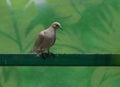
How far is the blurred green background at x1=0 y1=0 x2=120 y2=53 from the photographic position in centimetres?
353

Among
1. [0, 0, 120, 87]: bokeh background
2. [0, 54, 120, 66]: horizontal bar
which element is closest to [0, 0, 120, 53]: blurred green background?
[0, 0, 120, 87]: bokeh background

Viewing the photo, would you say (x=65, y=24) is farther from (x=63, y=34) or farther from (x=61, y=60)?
(x=61, y=60)

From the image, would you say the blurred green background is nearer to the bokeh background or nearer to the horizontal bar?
the bokeh background

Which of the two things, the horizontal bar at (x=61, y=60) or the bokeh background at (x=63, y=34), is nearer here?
the horizontal bar at (x=61, y=60)

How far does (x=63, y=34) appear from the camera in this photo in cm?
355

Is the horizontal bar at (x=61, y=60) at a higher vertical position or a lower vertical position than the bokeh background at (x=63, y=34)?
higher

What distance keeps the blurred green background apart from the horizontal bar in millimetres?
2065

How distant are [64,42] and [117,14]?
48 centimetres

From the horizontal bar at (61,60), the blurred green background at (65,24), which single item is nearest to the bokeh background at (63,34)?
the blurred green background at (65,24)

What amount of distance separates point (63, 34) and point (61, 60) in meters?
2.09

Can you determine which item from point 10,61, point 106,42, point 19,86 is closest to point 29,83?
point 19,86

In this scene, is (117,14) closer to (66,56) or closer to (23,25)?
(23,25)

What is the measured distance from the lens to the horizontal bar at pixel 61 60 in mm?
1448

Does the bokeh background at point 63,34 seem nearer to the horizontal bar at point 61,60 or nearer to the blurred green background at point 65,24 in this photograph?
the blurred green background at point 65,24
